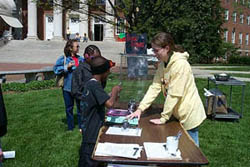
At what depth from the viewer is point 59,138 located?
19.7 ft

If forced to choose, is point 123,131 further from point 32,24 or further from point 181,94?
point 32,24

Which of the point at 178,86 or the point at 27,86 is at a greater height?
the point at 178,86

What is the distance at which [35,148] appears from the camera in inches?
217

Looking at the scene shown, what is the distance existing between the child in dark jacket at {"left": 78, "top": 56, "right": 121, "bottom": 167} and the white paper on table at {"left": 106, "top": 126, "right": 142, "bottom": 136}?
18 cm

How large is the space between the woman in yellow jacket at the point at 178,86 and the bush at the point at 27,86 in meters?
9.42

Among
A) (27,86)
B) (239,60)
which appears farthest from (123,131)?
(239,60)

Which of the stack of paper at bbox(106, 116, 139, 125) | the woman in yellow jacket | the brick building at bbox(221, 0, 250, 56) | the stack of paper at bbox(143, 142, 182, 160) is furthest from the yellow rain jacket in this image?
the brick building at bbox(221, 0, 250, 56)

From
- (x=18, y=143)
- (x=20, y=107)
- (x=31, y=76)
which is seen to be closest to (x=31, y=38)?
(x=31, y=76)

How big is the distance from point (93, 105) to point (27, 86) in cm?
955

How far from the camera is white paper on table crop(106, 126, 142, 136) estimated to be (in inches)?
117

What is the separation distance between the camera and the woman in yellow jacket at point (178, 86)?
118 inches

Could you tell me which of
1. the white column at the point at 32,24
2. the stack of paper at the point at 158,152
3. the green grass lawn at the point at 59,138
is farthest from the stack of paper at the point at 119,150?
the white column at the point at 32,24

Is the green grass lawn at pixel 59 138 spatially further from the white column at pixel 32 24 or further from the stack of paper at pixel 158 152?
the white column at pixel 32 24

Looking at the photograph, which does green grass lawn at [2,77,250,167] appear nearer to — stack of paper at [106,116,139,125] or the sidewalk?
stack of paper at [106,116,139,125]
